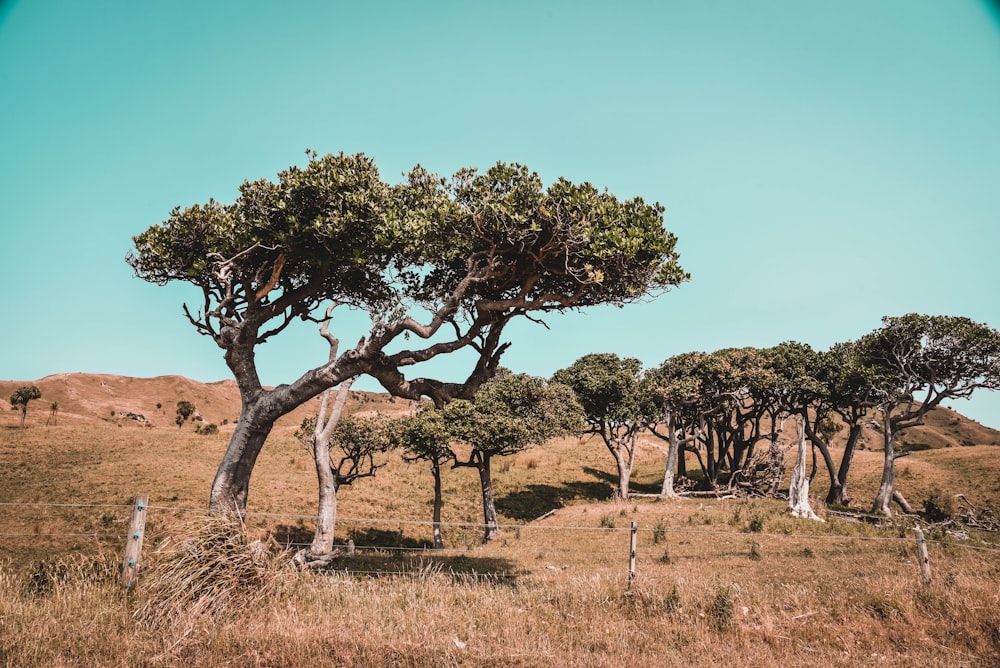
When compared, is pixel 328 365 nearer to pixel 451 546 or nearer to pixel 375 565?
pixel 375 565

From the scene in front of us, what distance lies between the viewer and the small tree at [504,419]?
86.7 feet

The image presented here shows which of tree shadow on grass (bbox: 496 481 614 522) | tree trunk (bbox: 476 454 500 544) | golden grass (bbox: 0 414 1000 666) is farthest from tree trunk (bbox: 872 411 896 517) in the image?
tree trunk (bbox: 476 454 500 544)

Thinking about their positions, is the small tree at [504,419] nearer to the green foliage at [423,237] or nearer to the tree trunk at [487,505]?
the tree trunk at [487,505]

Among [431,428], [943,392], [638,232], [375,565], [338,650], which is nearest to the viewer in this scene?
[338,650]

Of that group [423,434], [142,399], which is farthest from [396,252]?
[142,399]

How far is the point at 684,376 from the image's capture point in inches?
1518

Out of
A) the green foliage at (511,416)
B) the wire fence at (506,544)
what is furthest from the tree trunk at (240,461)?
the green foliage at (511,416)

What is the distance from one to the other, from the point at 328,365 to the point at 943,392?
Answer: 33.3 m

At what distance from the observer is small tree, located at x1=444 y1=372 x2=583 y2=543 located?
26422 mm

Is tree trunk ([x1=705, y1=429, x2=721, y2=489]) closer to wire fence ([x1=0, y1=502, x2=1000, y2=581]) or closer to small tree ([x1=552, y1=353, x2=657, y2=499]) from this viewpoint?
small tree ([x1=552, y1=353, x2=657, y2=499])

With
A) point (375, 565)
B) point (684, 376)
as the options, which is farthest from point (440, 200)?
point (684, 376)

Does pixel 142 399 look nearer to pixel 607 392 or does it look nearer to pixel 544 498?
pixel 544 498

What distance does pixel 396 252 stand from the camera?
1398 cm

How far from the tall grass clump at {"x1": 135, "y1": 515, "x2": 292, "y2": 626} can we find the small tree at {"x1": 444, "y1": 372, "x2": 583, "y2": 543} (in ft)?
56.8
